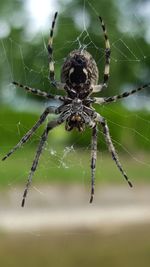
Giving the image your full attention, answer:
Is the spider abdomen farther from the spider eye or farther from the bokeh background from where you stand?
the bokeh background

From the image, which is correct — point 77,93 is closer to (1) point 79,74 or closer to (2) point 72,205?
(1) point 79,74

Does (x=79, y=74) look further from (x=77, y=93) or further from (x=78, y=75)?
(x=77, y=93)

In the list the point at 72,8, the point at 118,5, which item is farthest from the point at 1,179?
the point at 118,5

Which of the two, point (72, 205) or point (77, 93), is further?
point (72, 205)

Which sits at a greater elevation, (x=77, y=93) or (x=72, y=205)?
(x=72, y=205)

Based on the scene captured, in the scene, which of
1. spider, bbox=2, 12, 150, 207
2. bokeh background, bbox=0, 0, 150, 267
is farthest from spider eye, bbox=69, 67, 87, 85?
bokeh background, bbox=0, 0, 150, 267

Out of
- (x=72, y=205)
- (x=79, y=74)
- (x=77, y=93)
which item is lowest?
(x=77, y=93)

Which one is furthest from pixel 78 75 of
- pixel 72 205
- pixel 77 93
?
pixel 72 205
